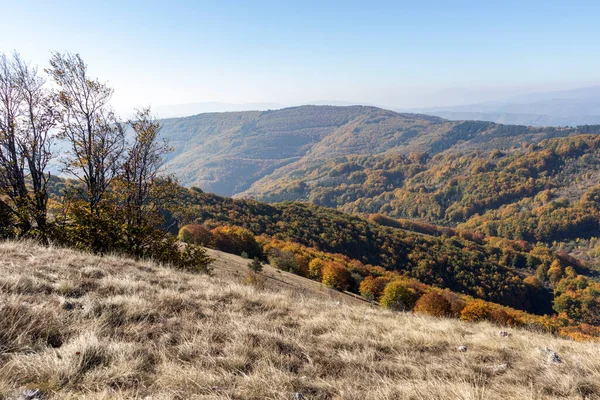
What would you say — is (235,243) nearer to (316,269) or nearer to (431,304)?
(316,269)

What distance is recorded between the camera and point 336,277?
4734 centimetres

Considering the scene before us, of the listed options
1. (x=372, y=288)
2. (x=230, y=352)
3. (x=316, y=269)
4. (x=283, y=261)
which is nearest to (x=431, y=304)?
(x=372, y=288)

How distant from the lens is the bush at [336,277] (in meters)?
44.8

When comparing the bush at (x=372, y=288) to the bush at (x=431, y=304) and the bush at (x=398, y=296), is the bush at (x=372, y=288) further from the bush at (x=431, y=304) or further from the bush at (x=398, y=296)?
the bush at (x=431, y=304)

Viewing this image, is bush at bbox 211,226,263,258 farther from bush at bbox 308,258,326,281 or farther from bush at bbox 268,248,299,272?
bush at bbox 308,258,326,281

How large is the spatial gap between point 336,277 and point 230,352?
45.3 meters

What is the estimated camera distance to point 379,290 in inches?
1980

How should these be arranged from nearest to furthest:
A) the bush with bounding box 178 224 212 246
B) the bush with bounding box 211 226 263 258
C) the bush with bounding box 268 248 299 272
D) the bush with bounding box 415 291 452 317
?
the bush with bounding box 415 291 452 317 < the bush with bounding box 268 248 299 272 < the bush with bounding box 178 224 212 246 < the bush with bounding box 211 226 263 258

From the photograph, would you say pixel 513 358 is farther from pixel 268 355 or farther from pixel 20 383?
pixel 20 383

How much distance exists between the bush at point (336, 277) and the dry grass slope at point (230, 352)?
3945 cm

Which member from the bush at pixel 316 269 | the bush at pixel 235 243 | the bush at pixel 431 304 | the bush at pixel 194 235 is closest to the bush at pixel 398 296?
the bush at pixel 431 304

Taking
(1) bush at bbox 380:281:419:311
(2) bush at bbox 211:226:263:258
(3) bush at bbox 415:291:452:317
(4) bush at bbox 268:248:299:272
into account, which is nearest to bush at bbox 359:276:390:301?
(1) bush at bbox 380:281:419:311

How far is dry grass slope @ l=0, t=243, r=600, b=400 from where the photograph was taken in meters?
3.03

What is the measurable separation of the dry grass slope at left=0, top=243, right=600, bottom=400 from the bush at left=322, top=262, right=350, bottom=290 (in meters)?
39.5
